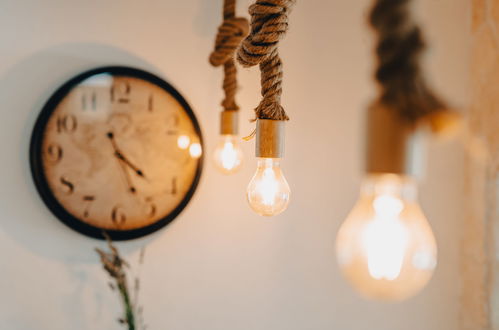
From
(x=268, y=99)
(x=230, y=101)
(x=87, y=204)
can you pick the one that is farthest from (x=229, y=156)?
(x=87, y=204)

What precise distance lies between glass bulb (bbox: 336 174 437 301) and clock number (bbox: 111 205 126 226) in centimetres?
99

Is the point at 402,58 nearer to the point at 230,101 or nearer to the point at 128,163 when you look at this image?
the point at 230,101

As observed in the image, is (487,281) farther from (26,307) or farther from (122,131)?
(26,307)

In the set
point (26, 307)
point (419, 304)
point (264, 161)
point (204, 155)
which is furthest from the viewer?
point (419, 304)

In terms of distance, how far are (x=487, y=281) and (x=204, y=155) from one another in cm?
102

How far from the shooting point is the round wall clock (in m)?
1.20

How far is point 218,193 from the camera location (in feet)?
4.40

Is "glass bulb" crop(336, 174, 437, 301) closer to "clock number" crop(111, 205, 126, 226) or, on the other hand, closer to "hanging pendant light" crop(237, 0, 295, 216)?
"hanging pendant light" crop(237, 0, 295, 216)

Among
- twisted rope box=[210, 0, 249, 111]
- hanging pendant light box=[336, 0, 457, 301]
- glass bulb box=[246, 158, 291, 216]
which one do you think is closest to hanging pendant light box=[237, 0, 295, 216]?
glass bulb box=[246, 158, 291, 216]

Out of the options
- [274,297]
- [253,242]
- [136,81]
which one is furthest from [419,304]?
[136,81]

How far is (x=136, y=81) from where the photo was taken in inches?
49.7

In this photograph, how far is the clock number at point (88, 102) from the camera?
1.23 metres

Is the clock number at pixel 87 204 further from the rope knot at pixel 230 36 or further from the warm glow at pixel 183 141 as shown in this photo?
the rope knot at pixel 230 36

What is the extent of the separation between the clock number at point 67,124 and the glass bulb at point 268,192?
0.80 meters
